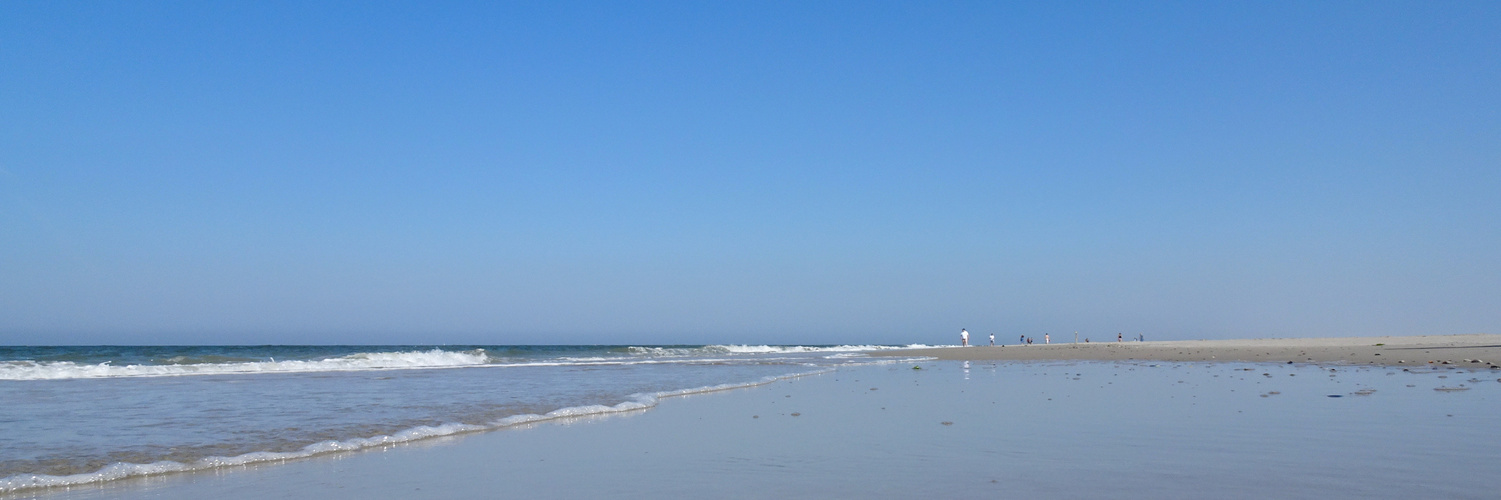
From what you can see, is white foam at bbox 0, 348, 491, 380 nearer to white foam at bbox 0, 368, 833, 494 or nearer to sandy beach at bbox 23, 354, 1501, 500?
white foam at bbox 0, 368, 833, 494

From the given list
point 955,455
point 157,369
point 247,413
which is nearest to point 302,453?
point 247,413

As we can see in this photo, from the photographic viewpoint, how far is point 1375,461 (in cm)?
606

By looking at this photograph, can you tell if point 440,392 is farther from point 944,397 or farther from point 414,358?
point 414,358

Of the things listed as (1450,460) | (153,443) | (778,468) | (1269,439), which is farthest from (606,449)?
(1450,460)

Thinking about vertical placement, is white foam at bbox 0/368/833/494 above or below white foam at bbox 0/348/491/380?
below

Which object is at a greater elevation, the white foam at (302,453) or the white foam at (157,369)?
the white foam at (157,369)

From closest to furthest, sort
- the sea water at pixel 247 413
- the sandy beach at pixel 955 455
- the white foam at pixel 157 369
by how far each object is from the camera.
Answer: the sandy beach at pixel 955 455
the sea water at pixel 247 413
the white foam at pixel 157 369

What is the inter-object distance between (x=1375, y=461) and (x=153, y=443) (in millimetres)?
10325

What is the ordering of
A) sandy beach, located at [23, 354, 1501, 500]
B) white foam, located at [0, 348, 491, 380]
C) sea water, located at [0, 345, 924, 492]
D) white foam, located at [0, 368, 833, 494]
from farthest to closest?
1. white foam, located at [0, 348, 491, 380]
2. sea water, located at [0, 345, 924, 492]
3. white foam, located at [0, 368, 833, 494]
4. sandy beach, located at [23, 354, 1501, 500]

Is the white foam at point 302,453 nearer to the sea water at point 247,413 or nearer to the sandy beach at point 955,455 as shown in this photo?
the sea water at point 247,413

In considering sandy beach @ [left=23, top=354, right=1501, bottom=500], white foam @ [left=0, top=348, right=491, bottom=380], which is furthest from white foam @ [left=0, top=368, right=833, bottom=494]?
white foam @ [left=0, top=348, right=491, bottom=380]

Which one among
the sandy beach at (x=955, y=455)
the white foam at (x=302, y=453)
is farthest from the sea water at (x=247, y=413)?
the sandy beach at (x=955, y=455)

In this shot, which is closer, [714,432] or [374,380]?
[714,432]

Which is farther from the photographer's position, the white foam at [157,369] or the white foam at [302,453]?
the white foam at [157,369]
